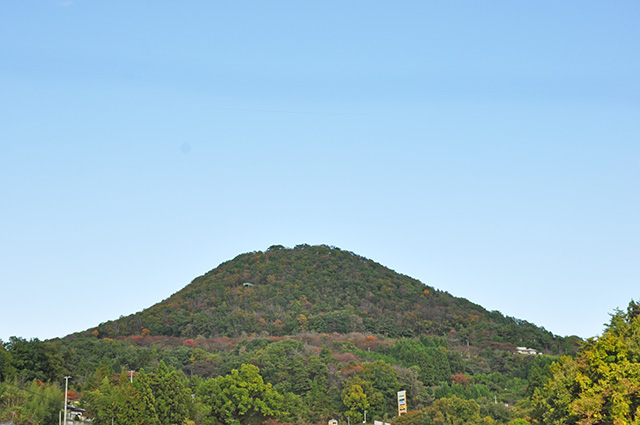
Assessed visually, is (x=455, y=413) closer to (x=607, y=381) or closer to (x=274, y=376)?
(x=274, y=376)

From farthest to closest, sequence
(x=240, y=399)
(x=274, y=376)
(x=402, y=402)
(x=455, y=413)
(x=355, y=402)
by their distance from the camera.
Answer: (x=274, y=376) → (x=402, y=402) → (x=355, y=402) → (x=240, y=399) → (x=455, y=413)

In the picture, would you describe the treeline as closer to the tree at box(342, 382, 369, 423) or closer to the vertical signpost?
the tree at box(342, 382, 369, 423)

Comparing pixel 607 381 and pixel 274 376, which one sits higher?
pixel 274 376

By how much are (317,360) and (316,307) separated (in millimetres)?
41126

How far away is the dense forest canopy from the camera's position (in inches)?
1550

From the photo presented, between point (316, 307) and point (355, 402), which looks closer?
point (355, 402)

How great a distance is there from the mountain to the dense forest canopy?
28 cm

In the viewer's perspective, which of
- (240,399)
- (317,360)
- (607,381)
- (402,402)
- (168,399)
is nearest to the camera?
(607,381)

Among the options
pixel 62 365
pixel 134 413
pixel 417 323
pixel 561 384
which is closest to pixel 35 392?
pixel 134 413

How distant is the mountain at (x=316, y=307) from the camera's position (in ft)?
339

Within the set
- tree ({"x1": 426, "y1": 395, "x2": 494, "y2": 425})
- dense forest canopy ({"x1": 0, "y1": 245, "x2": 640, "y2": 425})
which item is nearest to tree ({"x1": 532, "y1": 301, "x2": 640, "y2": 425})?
dense forest canopy ({"x1": 0, "y1": 245, "x2": 640, "y2": 425})

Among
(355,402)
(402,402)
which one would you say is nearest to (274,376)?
(355,402)

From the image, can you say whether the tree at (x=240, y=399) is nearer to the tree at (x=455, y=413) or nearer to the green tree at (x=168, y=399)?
the green tree at (x=168, y=399)

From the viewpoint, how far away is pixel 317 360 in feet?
237
